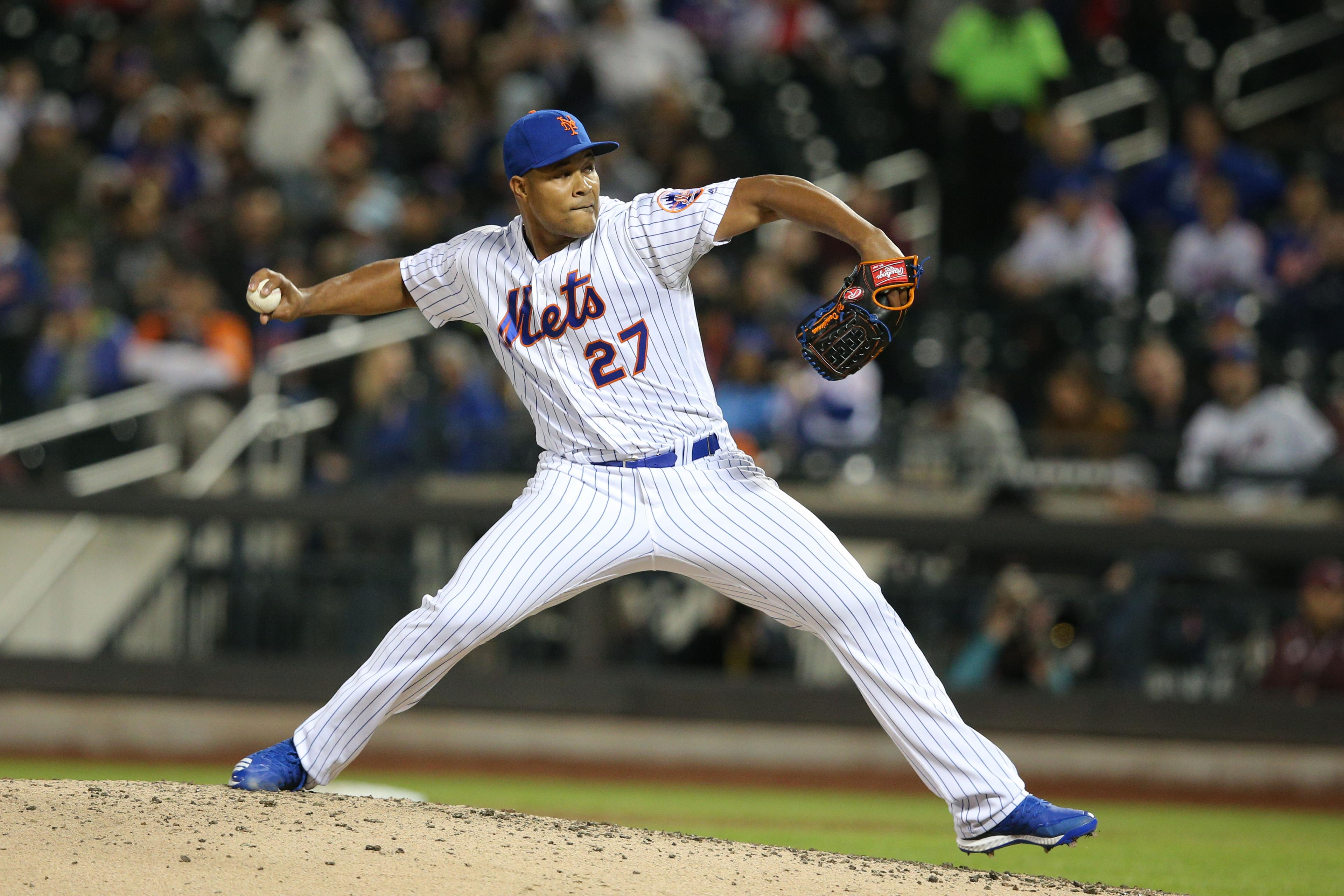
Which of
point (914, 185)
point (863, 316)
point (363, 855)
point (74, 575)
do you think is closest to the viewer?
point (363, 855)

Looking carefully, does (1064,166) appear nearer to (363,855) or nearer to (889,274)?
(889,274)

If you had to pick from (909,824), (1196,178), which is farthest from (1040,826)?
(1196,178)

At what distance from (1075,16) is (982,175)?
202cm

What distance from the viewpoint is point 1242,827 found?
7.08 meters

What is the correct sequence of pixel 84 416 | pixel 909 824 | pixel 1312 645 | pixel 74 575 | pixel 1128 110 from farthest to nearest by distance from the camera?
1. pixel 1128 110
2. pixel 84 416
3. pixel 74 575
4. pixel 1312 645
5. pixel 909 824

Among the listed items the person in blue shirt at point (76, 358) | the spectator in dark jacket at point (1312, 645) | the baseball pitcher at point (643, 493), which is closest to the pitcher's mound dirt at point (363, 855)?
the baseball pitcher at point (643, 493)

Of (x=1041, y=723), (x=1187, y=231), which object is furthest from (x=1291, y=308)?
(x=1041, y=723)

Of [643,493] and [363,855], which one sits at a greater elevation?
[643,493]

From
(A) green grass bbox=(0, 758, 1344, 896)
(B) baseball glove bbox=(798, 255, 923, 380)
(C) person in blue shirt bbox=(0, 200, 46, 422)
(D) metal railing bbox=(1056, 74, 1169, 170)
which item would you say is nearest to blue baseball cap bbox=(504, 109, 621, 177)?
(B) baseball glove bbox=(798, 255, 923, 380)

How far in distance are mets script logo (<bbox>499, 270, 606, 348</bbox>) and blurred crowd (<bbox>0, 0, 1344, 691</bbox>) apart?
14.0ft

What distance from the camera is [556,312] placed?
4.32m

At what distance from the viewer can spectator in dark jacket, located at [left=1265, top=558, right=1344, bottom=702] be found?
7.75 meters

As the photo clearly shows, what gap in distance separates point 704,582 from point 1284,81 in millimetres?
9837

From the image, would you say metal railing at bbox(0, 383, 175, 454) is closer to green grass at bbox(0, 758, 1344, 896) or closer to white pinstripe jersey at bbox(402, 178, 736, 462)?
green grass at bbox(0, 758, 1344, 896)
